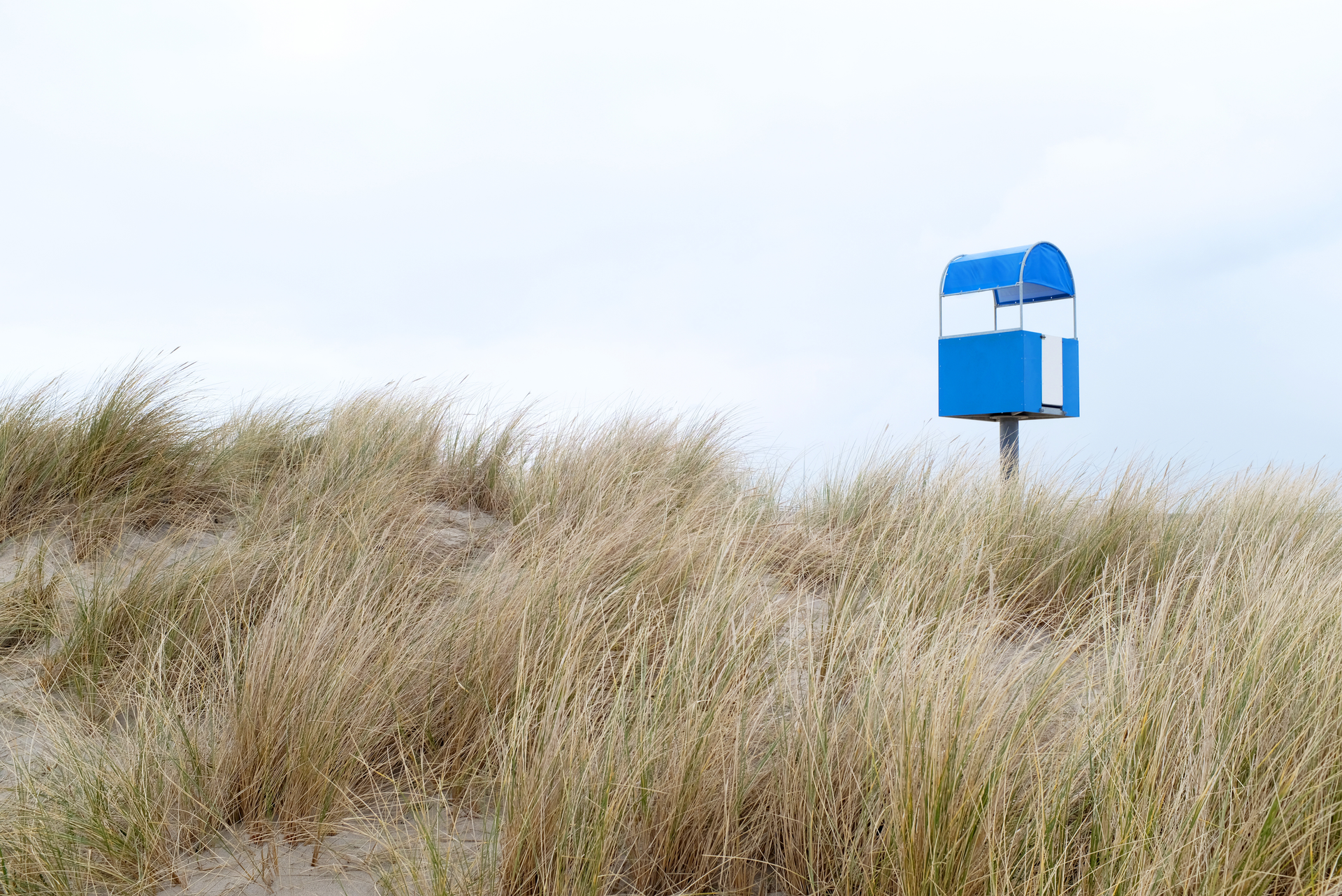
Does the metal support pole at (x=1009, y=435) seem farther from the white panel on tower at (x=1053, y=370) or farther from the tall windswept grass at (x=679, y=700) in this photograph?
the tall windswept grass at (x=679, y=700)

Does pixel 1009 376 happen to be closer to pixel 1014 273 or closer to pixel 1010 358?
pixel 1010 358

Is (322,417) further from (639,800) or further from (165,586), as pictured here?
(639,800)

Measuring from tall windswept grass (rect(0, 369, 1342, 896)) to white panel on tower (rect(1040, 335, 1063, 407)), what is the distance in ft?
9.97

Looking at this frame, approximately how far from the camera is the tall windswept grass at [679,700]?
62.4 inches

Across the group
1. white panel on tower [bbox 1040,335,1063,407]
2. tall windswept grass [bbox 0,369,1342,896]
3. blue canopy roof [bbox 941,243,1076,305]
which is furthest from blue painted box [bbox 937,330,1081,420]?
tall windswept grass [bbox 0,369,1342,896]

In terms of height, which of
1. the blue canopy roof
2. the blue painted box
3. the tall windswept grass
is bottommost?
the tall windswept grass

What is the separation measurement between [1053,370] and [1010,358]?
1.90 feet

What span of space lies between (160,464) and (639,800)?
3802 mm

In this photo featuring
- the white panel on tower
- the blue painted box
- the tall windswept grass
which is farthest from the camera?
the white panel on tower

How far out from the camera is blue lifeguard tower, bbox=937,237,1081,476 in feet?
22.3

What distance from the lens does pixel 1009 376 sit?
682 centimetres

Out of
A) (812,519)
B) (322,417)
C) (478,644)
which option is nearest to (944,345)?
(812,519)

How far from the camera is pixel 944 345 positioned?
732 centimetres

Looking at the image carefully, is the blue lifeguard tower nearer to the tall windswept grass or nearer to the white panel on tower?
the white panel on tower
